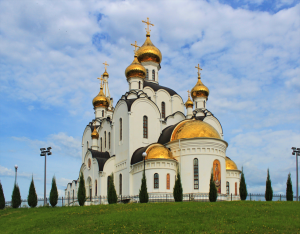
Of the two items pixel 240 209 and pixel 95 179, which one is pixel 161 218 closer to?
pixel 240 209

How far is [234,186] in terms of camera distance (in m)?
29.2

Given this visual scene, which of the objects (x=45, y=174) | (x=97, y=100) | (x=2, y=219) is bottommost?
(x=2, y=219)

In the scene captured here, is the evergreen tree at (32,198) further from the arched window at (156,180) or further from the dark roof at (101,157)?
the arched window at (156,180)

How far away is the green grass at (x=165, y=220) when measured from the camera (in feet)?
40.9

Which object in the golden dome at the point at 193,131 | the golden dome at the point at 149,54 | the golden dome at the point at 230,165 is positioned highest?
the golden dome at the point at 149,54

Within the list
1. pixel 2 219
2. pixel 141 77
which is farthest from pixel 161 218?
pixel 141 77

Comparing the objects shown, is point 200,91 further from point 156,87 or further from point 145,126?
point 145,126

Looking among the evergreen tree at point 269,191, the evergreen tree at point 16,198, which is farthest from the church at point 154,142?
the evergreen tree at point 16,198

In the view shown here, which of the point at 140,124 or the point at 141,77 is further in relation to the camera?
the point at 141,77

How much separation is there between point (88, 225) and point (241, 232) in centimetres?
589

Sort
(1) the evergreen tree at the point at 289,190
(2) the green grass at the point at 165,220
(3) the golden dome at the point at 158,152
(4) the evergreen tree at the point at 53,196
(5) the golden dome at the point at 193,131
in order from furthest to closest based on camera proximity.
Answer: (5) the golden dome at the point at 193,131 → (3) the golden dome at the point at 158,152 → (4) the evergreen tree at the point at 53,196 → (1) the evergreen tree at the point at 289,190 → (2) the green grass at the point at 165,220

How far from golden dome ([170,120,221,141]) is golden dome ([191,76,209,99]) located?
28.5 ft

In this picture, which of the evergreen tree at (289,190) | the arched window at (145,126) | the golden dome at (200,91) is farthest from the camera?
the golden dome at (200,91)

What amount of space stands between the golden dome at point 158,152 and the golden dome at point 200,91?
36.5 ft
